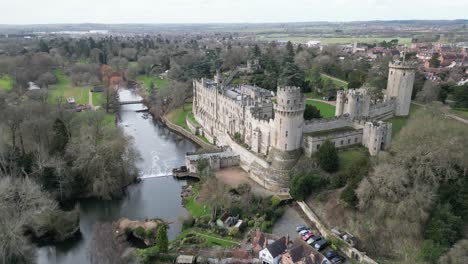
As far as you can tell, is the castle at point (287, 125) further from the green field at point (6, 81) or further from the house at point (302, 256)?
the green field at point (6, 81)

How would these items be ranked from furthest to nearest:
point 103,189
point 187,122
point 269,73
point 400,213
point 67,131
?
1. point 269,73
2. point 187,122
3. point 67,131
4. point 103,189
5. point 400,213

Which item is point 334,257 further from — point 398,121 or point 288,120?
point 398,121

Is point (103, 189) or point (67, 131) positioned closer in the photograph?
point (103, 189)

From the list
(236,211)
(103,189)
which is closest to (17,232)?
(103,189)

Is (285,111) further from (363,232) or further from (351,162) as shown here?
(363,232)

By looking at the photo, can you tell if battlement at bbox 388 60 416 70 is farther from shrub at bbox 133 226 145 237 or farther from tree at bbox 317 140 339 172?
shrub at bbox 133 226 145 237

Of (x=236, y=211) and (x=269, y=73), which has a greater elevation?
(x=269, y=73)
